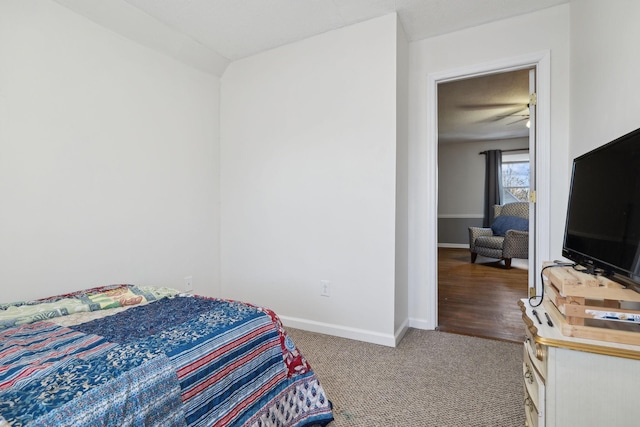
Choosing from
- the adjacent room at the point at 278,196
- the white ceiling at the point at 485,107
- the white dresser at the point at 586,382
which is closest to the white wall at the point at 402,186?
the adjacent room at the point at 278,196

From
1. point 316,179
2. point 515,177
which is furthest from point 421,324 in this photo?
point 515,177

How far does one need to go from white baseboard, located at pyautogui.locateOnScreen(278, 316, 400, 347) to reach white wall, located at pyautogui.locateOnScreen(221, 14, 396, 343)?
1 centimetres

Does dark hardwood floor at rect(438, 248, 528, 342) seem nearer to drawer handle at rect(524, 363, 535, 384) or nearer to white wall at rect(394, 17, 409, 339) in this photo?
white wall at rect(394, 17, 409, 339)

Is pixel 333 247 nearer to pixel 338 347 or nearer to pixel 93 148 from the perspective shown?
pixel 338 347

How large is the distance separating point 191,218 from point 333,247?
1257 mm

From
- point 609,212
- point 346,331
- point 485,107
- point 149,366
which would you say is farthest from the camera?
point 485,107

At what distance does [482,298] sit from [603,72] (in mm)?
Result: 2526

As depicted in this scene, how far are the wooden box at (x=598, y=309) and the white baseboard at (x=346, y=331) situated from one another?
1334 mm

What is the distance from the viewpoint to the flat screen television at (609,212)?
987 mm

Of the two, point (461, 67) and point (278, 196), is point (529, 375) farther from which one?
point (461, 67)

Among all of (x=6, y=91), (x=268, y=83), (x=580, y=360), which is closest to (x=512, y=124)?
(x=268, y=83)

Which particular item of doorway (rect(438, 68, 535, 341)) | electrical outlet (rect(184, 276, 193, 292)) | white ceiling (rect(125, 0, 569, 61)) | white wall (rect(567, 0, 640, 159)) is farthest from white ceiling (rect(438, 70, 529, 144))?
electrical outlet (rect(184, 276, 193, 292))

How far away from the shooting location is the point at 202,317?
1321 millimetres

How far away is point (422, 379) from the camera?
6.07 ft
